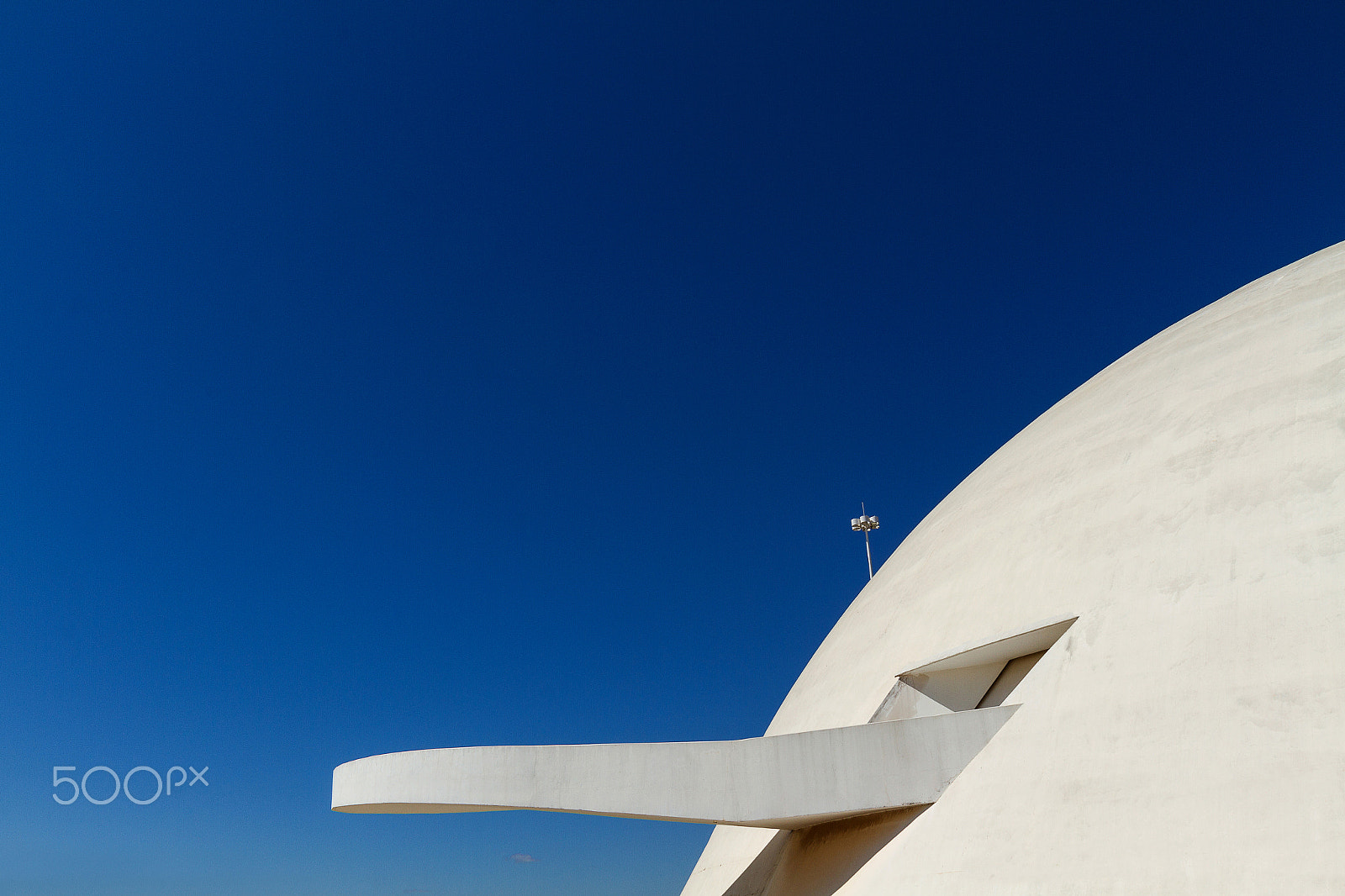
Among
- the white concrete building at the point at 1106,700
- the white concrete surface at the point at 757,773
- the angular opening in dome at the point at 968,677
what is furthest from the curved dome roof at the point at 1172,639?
the white concrete surface at the point at 757,773

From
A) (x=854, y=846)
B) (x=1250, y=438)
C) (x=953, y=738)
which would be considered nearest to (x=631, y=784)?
(x=854, y=846)

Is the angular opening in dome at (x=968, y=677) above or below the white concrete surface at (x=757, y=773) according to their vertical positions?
above

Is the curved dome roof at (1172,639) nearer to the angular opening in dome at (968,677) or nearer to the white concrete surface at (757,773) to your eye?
the angular opening in dome at (968,677)

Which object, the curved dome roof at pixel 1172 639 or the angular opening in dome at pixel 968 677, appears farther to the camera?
the angular opening in dome at pixel 968 677


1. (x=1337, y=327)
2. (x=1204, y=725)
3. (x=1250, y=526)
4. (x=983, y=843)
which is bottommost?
(x=983, y=843)

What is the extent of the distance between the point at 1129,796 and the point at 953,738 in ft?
7.00

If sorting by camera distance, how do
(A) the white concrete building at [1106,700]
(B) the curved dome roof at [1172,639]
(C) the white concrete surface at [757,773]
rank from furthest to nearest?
(C) the white concrete surface at [757,773]
(A) the white concrete building at [1106,700]
(B) the curved dome roof at [1172,639]

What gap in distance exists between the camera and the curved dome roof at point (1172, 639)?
6426mm

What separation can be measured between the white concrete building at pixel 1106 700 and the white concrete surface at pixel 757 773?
0.02 m

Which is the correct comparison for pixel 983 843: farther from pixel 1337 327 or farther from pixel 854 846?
pixel 1337 327

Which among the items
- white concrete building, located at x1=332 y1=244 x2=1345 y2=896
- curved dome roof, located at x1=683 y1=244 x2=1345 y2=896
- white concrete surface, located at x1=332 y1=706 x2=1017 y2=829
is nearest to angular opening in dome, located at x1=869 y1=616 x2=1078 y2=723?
white concrete building, located at x1=332 y1=244 x2=1345 y2=896

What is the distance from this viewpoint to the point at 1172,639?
768 centimetres

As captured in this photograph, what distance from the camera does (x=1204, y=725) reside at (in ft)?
22.7

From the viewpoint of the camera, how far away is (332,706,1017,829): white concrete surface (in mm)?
8977
